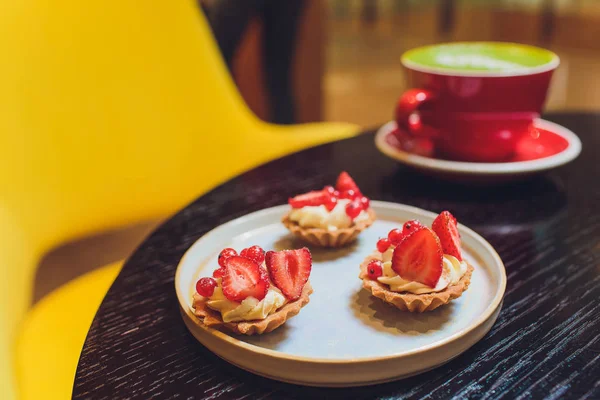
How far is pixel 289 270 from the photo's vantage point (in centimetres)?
64

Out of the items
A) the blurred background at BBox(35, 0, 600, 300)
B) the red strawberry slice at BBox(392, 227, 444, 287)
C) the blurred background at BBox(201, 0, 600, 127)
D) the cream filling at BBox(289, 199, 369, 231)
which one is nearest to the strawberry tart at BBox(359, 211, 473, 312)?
the red strawberry slice at BBox(392, 227, 444, 287)

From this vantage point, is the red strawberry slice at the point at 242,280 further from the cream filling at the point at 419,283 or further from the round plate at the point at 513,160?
the round plate at the point at 513,160

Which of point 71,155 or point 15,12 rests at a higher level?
point 15,12

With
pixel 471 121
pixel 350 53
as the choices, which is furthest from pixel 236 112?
pixel 350 53

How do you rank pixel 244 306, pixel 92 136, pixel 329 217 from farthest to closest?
pixel 92 136, pixel 329 217, pixel 244 306

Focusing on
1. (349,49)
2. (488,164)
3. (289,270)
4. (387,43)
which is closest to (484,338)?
(289,270)

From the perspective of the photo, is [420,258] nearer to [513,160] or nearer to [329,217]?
[329,217]

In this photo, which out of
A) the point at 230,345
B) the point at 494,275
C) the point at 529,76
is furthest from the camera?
the point at 529,76

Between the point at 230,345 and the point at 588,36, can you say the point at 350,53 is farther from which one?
the point at 230,345

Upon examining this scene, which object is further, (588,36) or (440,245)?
(588,36)

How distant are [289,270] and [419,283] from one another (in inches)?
5.1

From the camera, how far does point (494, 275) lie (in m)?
0.69

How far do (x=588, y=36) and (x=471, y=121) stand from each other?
18.2 feet

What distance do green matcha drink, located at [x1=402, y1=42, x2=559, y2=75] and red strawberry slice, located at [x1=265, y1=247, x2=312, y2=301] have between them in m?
0.50
